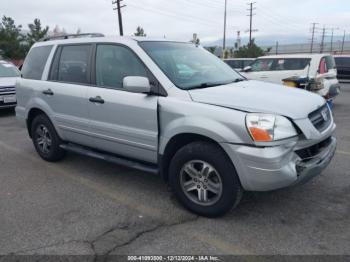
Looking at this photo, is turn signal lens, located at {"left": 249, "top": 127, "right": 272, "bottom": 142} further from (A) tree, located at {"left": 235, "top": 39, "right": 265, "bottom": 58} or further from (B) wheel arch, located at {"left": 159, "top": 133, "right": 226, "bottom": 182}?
(A) tree, located at {"left": 235, "top": 39, "right": 265, "bottom": 58}

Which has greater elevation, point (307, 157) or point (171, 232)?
point (307, 157)

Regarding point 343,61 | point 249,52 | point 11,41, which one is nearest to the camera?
point 343,61

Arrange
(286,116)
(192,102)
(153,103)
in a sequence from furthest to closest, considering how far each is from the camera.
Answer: (153,103), (192,102), (286,116)

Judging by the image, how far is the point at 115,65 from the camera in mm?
4215

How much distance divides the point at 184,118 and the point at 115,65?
1.30 meters

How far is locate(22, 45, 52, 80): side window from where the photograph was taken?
17.3 ft

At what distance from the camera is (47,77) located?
5.12 meters

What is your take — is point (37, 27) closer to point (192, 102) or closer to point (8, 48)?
point (8, 48)

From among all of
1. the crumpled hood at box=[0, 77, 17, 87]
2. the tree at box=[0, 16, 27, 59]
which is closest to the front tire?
the crumpled hood at box=[0, 77, 17, 87]

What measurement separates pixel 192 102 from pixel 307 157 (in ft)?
3.99

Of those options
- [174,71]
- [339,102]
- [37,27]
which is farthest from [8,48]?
[174,71]

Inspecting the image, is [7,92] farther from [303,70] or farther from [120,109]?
[303,70]

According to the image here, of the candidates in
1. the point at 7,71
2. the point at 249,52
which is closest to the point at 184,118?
the point at 7,71

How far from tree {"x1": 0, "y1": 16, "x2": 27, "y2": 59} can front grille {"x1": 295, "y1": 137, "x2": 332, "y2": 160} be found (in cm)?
3080
